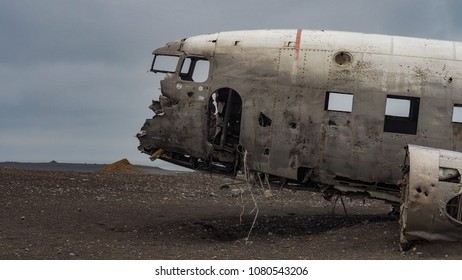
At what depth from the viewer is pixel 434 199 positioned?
13750mm

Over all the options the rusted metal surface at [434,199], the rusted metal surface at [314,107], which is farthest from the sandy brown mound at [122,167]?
the rusted metal surface at [434,199]

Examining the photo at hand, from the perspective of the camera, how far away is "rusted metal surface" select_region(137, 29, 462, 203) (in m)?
16.0

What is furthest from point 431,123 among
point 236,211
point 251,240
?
point 236,211

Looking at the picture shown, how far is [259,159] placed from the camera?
648 inches

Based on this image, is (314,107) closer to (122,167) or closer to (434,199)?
(434,199)

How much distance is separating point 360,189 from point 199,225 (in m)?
5.04

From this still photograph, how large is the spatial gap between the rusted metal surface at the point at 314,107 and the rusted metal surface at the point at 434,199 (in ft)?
6.50

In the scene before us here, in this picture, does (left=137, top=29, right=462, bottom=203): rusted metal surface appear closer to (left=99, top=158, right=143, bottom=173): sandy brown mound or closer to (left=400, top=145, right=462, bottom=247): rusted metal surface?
(left=400, top=145, right=462, bottom=247): rusted metal surface

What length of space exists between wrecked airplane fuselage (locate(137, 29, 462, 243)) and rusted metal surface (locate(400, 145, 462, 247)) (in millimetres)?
1962

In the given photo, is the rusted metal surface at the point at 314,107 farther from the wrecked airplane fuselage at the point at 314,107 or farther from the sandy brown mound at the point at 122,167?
the sandy brown mound at the point at 122,167

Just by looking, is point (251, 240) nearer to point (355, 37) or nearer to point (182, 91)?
Result: point (182, 91)

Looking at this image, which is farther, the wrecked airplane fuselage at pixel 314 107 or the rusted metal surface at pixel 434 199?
the wrecked airplane fuselage at pixel 314 107

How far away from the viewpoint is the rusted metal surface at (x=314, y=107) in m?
16.0
